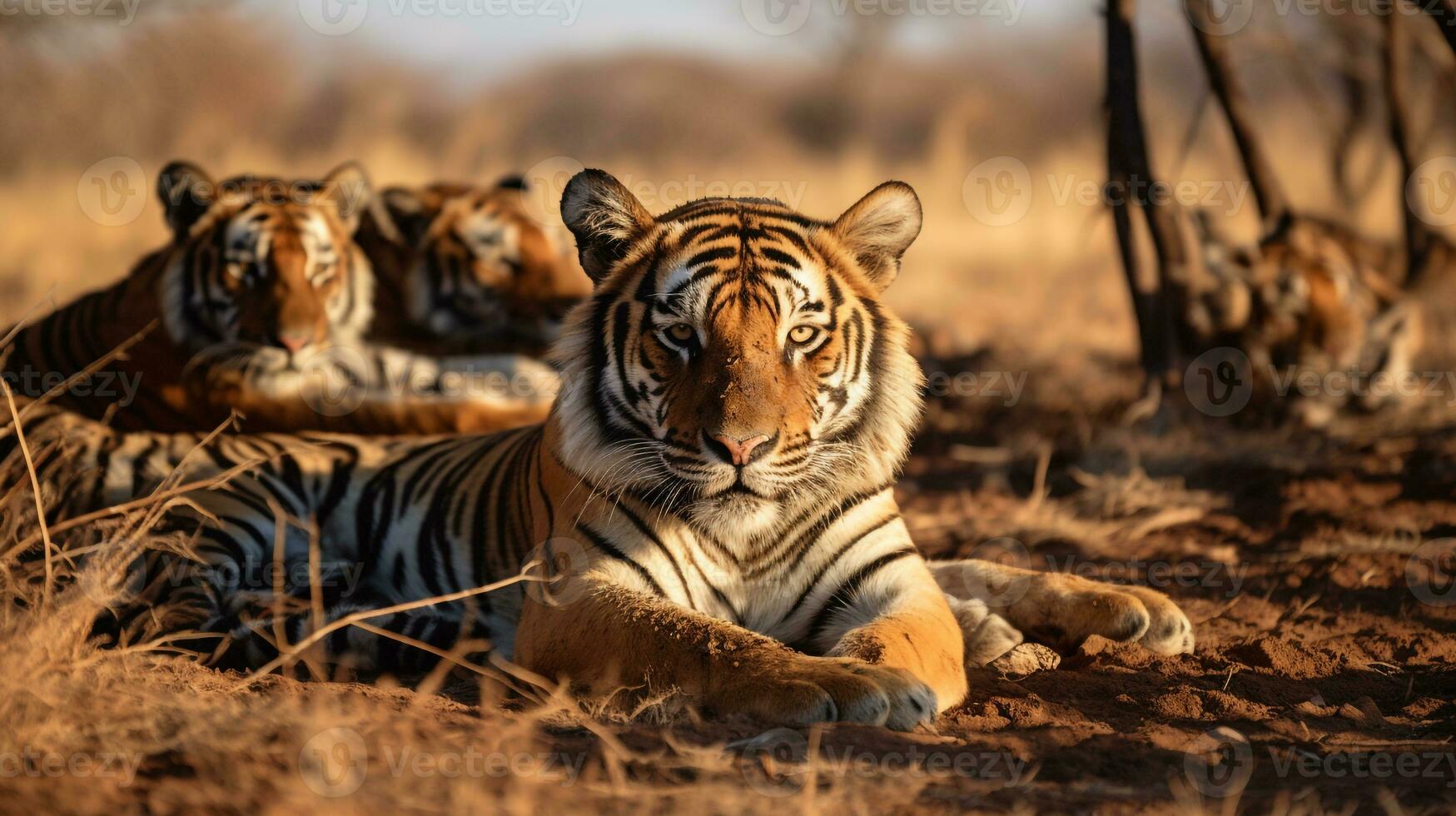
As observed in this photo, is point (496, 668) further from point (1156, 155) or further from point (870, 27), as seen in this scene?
point (870, 27)

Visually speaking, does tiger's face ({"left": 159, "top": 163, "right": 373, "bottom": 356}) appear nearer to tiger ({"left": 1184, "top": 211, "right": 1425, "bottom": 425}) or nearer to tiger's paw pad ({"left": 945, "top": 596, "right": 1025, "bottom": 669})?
tiger's paw pad ({"left": 945, "top": 596, "right": 1025, "bottom": 669})

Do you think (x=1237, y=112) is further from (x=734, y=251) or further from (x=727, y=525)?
(x=727, y=525)

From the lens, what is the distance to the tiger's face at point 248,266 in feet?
16.6

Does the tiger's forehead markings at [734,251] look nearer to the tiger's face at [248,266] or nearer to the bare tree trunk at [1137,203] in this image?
the tiger's face at [248,266]

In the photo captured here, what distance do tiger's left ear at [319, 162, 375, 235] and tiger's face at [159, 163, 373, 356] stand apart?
9 cm

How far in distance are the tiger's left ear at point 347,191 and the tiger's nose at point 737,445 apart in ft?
9.99

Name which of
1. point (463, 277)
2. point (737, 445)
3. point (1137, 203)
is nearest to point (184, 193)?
point (463, 277)

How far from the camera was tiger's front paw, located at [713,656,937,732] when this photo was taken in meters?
2.74

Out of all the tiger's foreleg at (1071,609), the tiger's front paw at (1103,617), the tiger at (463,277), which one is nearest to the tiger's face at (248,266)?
the tiger at (463,277)

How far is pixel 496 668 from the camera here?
351 centimetres

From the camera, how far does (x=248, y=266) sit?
5.10 m

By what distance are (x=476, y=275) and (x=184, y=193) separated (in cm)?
156

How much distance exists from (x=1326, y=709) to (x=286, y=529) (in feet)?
9.61

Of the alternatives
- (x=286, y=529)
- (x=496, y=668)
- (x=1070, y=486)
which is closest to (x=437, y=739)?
(x=496, y=668)
